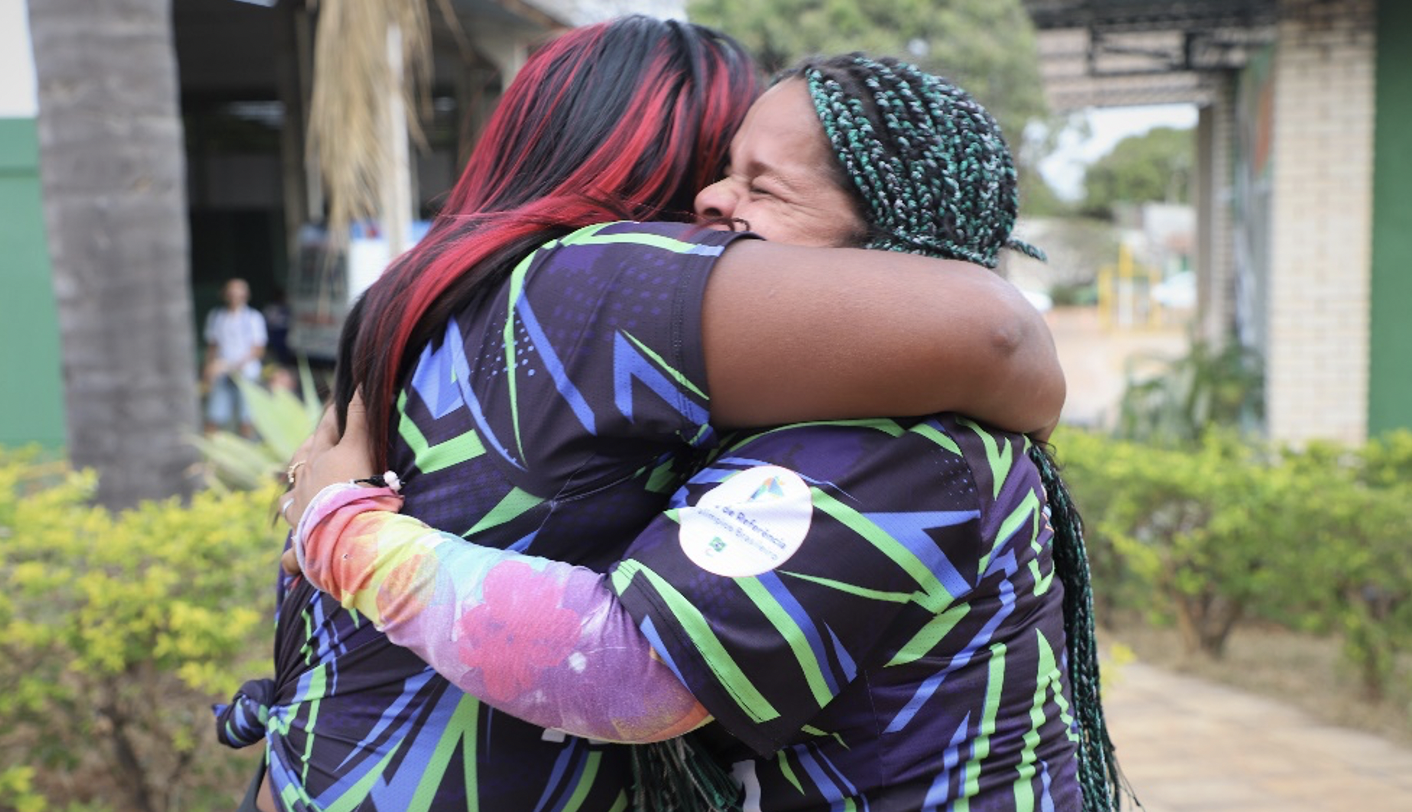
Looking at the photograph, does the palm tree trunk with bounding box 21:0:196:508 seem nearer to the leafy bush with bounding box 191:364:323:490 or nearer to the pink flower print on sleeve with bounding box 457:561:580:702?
the leafy bush with bounding box 191:364:323:490

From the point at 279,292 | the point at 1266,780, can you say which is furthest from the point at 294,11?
the point at 1266,780

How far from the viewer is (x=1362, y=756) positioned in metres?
4.63

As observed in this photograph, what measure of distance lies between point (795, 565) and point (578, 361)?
286 millimetres

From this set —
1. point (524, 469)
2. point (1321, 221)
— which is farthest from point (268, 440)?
point (1321, 221)

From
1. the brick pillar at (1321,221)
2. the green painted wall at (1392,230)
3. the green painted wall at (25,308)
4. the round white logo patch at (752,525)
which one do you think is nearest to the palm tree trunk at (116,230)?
the round white logo patch at (752,525)

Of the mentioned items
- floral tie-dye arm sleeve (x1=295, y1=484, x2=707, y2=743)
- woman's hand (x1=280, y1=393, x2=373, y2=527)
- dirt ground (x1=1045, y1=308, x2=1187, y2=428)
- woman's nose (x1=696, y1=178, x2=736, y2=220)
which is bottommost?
dirt ground (x1=1045, y1=308, x2=1187, y2=428)

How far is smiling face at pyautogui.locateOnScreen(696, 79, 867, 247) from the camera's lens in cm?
139

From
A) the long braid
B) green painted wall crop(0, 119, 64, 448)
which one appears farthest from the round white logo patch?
green painted wall crop(0, 119, 64, 448)

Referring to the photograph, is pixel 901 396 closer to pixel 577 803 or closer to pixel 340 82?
pixel 577 803

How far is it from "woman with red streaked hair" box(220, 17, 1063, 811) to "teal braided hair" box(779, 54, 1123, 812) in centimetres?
9

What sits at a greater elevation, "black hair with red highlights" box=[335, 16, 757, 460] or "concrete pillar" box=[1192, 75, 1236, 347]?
"black hair with red highlights" box=[335, 16, 757, 460]

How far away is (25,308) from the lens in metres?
8.62

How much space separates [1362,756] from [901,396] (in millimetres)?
4198

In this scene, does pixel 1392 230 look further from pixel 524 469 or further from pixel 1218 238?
pixel 524 469
